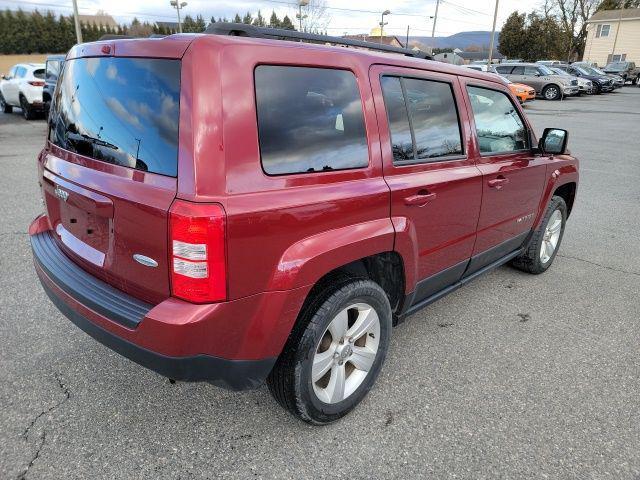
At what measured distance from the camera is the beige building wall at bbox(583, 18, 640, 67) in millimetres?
57812

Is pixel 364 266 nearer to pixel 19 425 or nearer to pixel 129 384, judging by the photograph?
pixel 129 384

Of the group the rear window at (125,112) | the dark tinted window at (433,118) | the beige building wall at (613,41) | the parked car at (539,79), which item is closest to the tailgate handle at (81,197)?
the rear window at (125,112)

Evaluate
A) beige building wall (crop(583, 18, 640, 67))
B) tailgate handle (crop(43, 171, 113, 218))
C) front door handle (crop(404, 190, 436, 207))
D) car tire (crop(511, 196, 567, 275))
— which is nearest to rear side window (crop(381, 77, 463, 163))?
front door handle (crop(404, 190, 436, 207))

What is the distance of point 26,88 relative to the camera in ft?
48.1

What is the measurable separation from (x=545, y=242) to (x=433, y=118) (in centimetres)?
227

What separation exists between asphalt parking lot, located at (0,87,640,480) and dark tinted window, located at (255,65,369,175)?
1.32 meters

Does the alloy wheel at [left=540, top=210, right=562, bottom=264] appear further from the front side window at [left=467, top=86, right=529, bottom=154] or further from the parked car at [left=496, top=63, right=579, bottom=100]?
the parked car at [left=496, top=63, right=579, bottom=100]

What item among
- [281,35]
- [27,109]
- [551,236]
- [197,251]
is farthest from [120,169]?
[27,109]

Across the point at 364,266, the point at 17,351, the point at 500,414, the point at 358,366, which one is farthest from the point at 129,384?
the point at 500,414

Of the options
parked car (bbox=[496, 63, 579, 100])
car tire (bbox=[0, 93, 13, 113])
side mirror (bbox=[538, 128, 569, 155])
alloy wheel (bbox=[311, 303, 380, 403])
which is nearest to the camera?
alloy wheel (bbox=[311, 303, 380, 403])

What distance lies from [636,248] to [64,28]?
208ft

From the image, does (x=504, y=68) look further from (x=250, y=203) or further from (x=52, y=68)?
(x=250, y=203)

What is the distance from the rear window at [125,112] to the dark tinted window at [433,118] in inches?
52.4

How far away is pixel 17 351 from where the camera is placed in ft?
9.66
